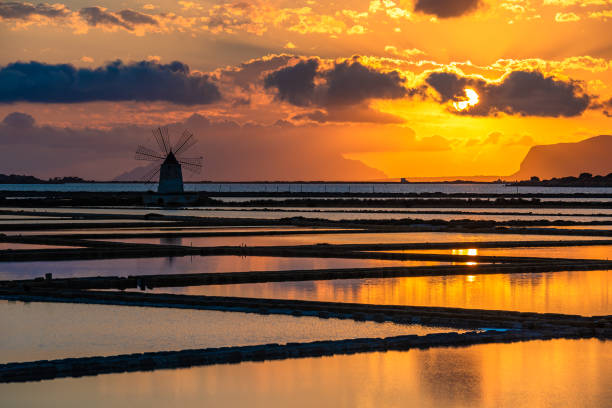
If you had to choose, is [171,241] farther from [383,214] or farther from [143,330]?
[383,214]

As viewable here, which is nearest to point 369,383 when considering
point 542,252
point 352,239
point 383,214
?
point 542,252

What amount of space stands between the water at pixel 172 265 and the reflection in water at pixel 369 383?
29.8 ft

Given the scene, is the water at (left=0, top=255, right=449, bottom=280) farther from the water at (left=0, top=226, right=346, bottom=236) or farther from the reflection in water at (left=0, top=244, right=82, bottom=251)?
the water at (left=0, top=226, right=346, bottom=236)

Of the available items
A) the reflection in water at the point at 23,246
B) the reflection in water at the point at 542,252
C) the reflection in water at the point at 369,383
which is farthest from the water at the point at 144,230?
the reflection in water at the point at 369,383

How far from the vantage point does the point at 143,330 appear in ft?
38.0

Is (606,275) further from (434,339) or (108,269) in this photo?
A: (108,269)

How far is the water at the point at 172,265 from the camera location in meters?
18.5

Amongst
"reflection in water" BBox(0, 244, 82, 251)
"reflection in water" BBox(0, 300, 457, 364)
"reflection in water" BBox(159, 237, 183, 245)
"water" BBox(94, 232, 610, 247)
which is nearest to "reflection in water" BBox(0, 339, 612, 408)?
"reflection in water" BBox(0, 300, 457, 364)

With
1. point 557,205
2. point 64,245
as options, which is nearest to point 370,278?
point 64,245

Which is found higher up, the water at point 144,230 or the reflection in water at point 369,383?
the water at point 144,230

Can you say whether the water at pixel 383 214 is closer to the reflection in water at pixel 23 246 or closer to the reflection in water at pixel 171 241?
the reflection in water at pixel 171 241

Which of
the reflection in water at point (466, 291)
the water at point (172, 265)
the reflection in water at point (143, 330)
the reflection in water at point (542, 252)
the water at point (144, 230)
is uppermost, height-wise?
the water at point (144, 230)

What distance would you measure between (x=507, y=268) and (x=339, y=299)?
608cm

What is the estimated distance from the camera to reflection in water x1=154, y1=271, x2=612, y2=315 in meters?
14.0
